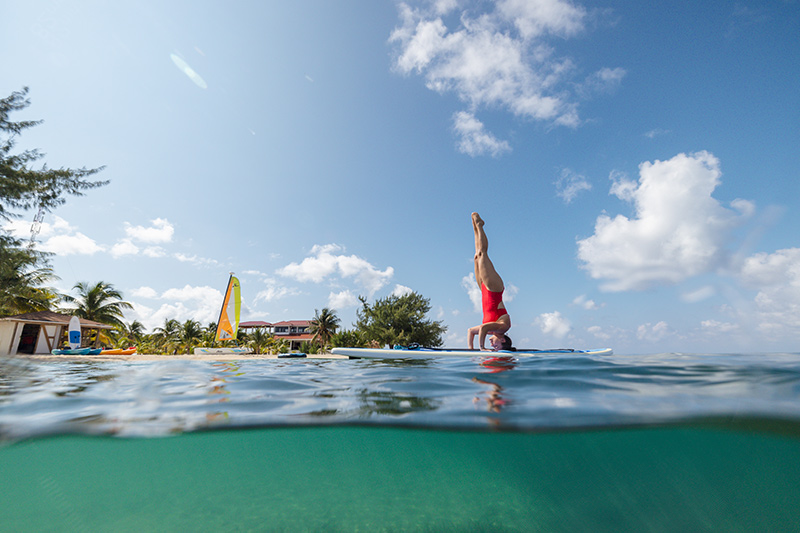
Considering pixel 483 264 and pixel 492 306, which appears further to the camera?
pixel 483 264

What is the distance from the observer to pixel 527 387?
595 centimetres

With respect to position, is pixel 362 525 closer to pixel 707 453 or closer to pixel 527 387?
pixel 527 387

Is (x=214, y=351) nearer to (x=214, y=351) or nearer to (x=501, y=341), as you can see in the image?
(x=214, y=351)

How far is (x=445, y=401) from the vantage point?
18.3 feet

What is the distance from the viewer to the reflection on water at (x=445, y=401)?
5039mm

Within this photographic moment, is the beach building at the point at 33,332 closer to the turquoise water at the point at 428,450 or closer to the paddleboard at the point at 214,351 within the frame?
the paddleboard at the point at 214,351

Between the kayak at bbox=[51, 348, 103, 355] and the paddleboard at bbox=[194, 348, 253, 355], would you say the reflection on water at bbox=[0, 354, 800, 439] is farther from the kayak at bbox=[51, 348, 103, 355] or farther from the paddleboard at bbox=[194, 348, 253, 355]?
the paddleboard at bbox=[194, 348, 253, 355]

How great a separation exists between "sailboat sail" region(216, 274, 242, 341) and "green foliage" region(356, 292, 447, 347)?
12431mm

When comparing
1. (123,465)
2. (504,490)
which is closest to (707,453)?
(504,490)

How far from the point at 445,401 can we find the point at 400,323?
93.6 feet

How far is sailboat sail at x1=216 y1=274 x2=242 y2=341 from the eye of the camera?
117 feet

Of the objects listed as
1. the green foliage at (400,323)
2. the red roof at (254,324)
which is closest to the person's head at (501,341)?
the green foliage at (400,323)

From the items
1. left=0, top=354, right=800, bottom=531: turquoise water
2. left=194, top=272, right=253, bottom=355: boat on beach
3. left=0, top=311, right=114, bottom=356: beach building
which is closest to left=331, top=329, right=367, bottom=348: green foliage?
left=194, top=272, right=253, bottom=355: boat on beach

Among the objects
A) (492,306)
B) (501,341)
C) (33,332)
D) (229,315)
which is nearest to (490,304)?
(492,306)
